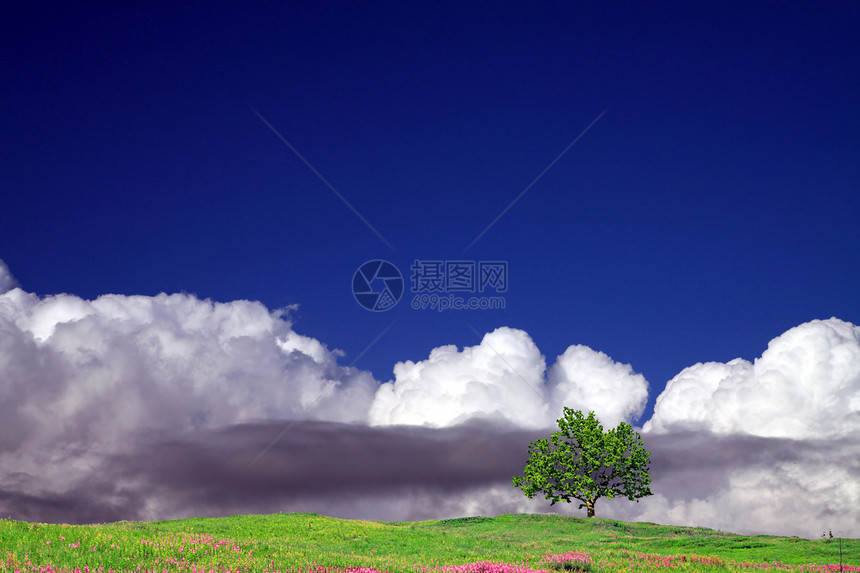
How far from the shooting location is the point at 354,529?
4100 cm

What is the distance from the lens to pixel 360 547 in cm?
3241

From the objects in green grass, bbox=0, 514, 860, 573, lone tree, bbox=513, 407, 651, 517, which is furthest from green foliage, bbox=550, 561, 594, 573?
lone tree, bbox=513, 407, 651, 517

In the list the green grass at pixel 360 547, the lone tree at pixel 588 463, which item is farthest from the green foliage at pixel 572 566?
the lone tree at pixel 588 463

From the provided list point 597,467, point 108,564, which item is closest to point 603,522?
point 597,467

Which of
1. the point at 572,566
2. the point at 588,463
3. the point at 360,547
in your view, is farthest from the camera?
the point at 588,463

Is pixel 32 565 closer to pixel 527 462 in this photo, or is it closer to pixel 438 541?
pixel 438 541

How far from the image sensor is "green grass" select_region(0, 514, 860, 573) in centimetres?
2030

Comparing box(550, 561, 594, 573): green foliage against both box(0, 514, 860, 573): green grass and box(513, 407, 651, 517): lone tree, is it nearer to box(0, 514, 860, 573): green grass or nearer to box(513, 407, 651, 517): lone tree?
box(0, 514, 860, 573): green grass

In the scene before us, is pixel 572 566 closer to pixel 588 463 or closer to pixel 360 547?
pixel 360 547

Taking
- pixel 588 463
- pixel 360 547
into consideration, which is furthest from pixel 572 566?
pixel 588 463

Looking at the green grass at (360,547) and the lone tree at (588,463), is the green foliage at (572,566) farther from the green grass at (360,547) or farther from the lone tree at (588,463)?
the lone tree at (588,463)

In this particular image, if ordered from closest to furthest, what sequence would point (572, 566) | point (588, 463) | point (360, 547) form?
point (572, 566) < point (360, 547) < point (588, 463)

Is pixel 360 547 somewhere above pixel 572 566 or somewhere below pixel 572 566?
below

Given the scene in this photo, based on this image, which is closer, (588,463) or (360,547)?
(360,547)
